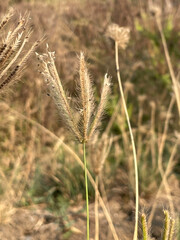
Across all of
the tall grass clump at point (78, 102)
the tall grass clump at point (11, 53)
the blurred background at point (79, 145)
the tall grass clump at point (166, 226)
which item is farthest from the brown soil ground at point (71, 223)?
the tall grass clump at point (11, 53)

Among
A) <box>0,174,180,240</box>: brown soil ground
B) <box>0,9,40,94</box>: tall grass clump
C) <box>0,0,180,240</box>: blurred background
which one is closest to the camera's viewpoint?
<box>0,9,40,94</box>: tall grass clump

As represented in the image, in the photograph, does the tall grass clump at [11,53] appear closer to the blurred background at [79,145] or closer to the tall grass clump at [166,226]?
the blurred background at [79,145]

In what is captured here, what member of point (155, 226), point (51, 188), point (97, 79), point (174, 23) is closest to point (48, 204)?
point (51, 188)

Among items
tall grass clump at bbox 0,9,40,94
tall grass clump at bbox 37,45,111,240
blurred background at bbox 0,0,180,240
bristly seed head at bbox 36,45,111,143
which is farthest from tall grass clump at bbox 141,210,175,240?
tall grass clump at bbox 0,9,40,94

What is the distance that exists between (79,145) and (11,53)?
211 centimetres

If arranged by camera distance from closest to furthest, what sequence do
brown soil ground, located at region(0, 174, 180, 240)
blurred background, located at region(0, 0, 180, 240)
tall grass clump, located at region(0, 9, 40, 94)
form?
1. tall grass clump, located at region(0, 9, 40, 94)
2. brown soil ground, located at region(0, 174, 180, 240)
3. blurred background, located at region(0, 0, 180, 240)

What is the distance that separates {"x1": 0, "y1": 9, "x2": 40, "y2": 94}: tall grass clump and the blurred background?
0.10 meters

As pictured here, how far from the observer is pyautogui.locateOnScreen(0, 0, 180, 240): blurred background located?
241 cm

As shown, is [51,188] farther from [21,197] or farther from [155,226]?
[155,226]

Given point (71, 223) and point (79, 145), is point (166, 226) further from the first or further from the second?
point (79, 145)

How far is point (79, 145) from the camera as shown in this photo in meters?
3.40

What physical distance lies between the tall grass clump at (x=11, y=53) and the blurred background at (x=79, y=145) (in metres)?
0.10

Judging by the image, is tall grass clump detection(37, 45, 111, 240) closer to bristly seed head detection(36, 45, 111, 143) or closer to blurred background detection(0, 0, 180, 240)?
bristly seed head detection(36, 45, 111, 143)

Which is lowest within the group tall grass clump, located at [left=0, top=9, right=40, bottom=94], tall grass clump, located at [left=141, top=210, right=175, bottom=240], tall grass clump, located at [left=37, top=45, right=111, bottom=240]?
tall grass clump, located at [left=141, top=210, right=175, bottom=240]
